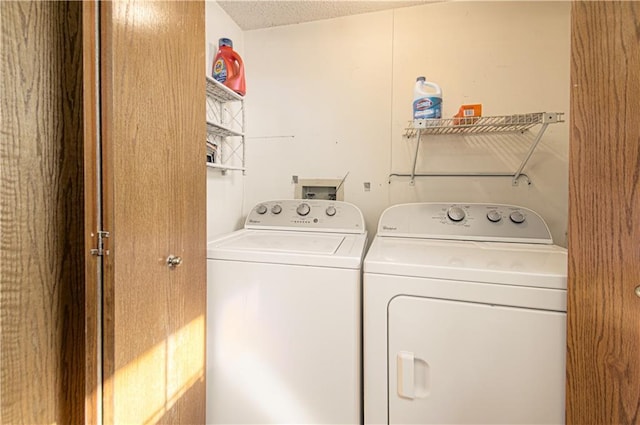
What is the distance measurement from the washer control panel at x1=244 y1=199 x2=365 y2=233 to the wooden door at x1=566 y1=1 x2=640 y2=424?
99cm

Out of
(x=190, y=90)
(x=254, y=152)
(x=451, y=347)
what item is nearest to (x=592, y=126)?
(x=451, y=347)

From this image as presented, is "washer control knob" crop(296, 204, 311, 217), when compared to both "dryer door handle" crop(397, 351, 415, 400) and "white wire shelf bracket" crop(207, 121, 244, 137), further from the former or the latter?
"dryer door handle" crop(397, 351, 415, 400)

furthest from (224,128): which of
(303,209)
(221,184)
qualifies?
(303,209)

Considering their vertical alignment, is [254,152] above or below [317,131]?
below

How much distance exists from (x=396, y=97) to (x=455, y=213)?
2.78ft

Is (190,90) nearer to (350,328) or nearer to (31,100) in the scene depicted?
(31,100)

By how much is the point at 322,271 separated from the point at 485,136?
1.37m

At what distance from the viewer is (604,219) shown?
33.6 inches

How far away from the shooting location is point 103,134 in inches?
31.2

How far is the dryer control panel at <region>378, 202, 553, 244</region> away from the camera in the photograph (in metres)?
1.44

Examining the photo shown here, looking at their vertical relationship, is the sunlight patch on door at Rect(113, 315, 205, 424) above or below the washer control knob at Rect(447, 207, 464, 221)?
below

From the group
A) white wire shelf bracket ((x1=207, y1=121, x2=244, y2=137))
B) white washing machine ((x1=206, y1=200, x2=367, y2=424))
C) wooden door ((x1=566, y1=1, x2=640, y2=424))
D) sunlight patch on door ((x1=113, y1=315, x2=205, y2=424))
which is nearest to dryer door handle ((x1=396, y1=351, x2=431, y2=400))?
white washing machine ((x1=206, y1=200, x2=367, y2=424))

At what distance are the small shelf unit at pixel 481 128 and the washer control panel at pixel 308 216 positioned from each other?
1.39 ft

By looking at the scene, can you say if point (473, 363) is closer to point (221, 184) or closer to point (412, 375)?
point (412, 375)
